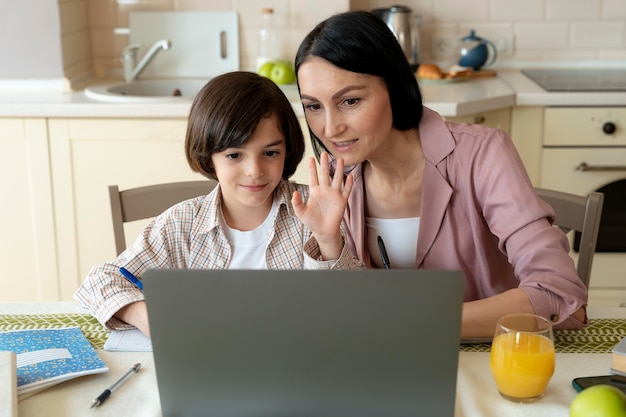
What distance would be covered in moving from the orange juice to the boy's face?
1.70 feet

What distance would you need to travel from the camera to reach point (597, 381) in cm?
115

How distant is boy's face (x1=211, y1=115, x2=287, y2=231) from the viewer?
147 centimetres

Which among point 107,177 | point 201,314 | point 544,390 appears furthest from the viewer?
point 107,177

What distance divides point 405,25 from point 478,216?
1679 mm

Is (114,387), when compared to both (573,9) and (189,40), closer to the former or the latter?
(189,40)

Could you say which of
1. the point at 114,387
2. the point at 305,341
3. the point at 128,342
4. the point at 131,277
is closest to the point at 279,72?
the point at 131,277

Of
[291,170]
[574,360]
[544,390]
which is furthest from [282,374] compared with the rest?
[291,170]

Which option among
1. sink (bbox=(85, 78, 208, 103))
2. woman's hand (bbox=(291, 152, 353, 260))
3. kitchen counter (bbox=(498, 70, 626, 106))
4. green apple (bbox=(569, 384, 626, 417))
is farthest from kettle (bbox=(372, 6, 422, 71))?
green apple (bbox=(569, 384, 626, 417))

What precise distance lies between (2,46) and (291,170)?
1.78m

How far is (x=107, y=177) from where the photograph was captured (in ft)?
9.22

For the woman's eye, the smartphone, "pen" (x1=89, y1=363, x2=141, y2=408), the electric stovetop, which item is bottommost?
"pen" (x1=89, y1=363, x2=141, y2=408)

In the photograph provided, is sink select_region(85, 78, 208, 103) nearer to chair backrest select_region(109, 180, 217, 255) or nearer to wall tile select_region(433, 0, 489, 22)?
wall tile select_region(433, 0, 489, 22)

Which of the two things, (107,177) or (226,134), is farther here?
(107,177)

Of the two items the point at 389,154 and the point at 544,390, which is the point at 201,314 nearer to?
the point at 544,390
